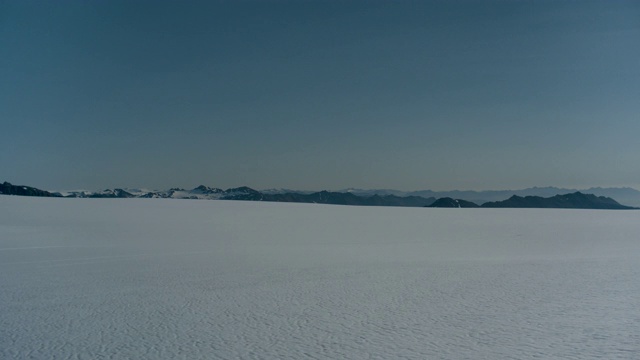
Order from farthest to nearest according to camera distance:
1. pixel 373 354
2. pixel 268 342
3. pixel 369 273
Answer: pixel 369 273 → pixel 268 342 → pixel 373 354

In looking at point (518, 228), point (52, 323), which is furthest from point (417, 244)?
point (52, 323)

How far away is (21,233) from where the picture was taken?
1741 centimetres

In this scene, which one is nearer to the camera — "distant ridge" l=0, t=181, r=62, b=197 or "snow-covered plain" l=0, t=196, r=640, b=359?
"snow-covered plain" l=0, t=196, r=640, b=359

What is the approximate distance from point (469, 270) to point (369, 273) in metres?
2.03

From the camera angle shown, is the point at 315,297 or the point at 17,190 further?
the point at 17,190

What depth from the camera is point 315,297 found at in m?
7.50

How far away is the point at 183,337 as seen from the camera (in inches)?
214

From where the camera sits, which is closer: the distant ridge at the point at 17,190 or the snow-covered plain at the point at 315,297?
the snow-covered plain at the point at 315,297

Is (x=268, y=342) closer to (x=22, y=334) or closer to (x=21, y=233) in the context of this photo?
(x=22, y=334)

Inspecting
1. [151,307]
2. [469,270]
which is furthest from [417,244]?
[151,307]

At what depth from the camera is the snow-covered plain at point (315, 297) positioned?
5.06 metres

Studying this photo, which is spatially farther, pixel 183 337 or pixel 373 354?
pixel 183 337

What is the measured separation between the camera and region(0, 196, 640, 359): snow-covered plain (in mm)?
5062

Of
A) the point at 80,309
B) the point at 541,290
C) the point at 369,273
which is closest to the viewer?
the point at 80,309
